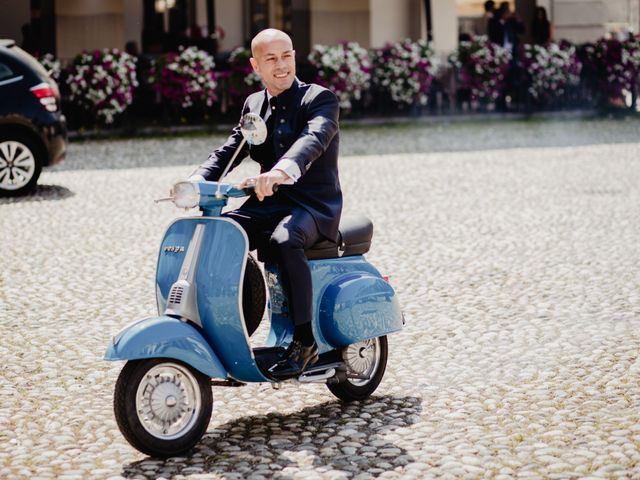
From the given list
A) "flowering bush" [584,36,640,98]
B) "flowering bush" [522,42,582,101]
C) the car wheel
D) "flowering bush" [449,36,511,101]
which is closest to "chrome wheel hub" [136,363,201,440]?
the car wheel

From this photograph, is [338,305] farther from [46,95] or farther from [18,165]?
[46,95]

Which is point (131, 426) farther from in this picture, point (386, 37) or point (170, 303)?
point (386, 37)

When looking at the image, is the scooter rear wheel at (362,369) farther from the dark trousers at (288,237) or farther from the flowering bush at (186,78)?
the flowering bush at (186,78)

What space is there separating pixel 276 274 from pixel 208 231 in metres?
0.41

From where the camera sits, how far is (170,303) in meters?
4.42

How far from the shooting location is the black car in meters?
12.0

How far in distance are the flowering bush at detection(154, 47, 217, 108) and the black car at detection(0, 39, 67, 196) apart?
277 inches

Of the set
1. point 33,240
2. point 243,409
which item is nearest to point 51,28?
point 33,240

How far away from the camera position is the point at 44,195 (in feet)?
39.2

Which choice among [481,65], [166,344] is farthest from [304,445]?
[481,65]

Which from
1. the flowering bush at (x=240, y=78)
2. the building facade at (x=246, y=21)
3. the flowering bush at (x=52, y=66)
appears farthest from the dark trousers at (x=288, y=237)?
the building facade at (x=246, y=21)

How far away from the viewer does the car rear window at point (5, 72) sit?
12.1 meters

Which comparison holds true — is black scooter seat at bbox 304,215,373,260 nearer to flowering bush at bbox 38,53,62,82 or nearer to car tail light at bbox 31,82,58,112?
car tail light at bbox 31,82,58,112

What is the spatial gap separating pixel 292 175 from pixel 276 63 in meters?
0.55
